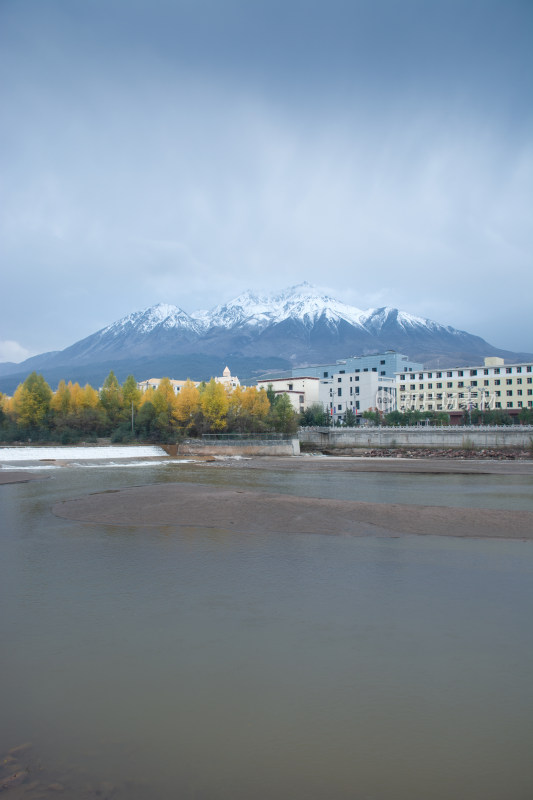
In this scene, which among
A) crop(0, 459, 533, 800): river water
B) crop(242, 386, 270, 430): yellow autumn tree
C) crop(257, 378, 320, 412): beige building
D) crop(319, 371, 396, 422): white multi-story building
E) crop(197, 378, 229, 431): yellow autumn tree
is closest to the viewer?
crop(0, 459, 533, 800): river water

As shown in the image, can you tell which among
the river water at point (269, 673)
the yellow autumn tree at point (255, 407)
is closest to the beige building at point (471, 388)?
the yellow autumn tree at point (255, 407)

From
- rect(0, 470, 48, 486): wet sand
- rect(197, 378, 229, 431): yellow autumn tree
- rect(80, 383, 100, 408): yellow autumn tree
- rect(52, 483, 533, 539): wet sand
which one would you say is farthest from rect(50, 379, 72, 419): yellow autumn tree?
rect(52, 483, 533, 539): wet sand

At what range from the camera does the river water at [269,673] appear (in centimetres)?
624

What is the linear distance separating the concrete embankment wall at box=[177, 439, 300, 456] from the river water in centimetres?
5768

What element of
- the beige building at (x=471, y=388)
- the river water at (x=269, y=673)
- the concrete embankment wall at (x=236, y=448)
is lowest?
the concrete embankment wall at (x=236, y=448)

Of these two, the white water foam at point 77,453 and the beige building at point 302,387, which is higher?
the beige building at point 302,387

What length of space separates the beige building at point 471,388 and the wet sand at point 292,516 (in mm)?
82685

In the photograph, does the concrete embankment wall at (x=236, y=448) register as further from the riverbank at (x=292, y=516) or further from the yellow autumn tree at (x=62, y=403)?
the riverbank at (x=292, y=516)

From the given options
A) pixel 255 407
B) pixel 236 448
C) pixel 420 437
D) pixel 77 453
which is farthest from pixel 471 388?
pixel 77 453

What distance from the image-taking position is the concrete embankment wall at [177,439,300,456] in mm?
74000

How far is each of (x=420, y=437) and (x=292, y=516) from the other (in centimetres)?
6095

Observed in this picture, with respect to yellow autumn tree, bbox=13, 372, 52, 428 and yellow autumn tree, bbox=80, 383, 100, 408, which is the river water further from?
yellow autumn tree, bbox=80, 383, 100, 408

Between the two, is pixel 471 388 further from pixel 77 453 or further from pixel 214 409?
pixel 77 453

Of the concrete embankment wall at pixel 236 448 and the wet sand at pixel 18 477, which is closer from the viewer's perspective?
the wet sand at pixel 18 477
